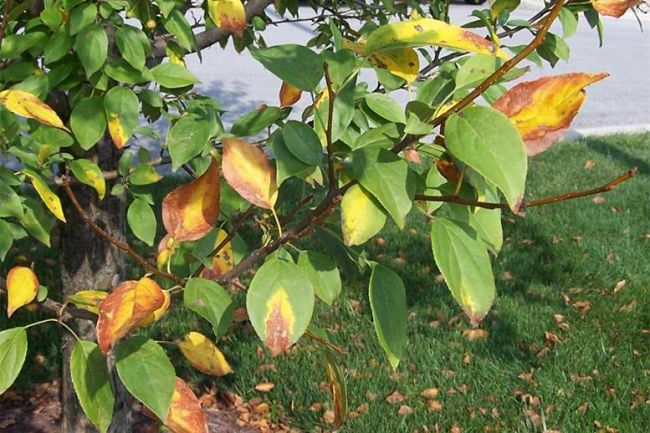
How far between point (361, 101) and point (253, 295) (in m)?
0.33

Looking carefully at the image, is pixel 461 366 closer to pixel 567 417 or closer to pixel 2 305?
pixel 567 417

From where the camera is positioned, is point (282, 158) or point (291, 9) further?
point (291, 9)

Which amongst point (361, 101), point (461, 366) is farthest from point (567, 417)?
point (361, 101)

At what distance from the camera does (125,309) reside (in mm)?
982

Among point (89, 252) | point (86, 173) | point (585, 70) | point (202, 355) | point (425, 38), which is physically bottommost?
point (585, 70)

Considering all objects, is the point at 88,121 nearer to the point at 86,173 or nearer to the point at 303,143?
the point at 86,173

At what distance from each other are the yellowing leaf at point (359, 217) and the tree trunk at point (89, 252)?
1225 mm

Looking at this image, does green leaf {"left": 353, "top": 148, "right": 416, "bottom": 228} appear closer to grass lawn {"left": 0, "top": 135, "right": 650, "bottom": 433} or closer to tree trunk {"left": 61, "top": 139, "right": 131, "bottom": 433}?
tree trunk {"left": 61, "top": 139, "right": 131, "bottom": 433}

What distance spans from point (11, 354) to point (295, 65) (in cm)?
51

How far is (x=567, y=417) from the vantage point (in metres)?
2.99

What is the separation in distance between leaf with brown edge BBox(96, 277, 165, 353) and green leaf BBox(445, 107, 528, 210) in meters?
0.38

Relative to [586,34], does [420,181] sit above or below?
above

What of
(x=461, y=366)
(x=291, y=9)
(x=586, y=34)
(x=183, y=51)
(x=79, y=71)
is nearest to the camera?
(x=79, y=71)

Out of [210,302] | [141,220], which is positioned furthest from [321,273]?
[141,220]
